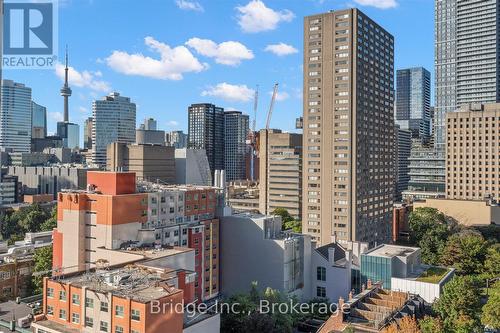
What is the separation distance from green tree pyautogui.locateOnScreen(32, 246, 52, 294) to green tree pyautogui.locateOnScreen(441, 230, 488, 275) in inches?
2658

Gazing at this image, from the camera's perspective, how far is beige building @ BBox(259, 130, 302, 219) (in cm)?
14688

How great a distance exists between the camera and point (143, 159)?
178 metres

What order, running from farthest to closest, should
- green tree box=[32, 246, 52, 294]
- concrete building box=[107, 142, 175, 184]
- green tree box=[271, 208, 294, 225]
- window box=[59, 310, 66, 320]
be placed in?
concrete building box=[107, 142, 175, 184]
green tree box=[271, 208, 294, 225]
green tree box=[32, 246, 52, 294]
window box=[59, 310, 66, 320]

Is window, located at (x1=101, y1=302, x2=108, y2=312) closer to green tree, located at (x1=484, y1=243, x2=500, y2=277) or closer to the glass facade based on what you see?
the glass facade

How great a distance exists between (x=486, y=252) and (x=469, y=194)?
77019 millimetres

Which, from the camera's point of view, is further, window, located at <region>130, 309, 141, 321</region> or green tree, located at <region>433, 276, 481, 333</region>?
green tree, located at <region>433, 276, 481, 333</region>

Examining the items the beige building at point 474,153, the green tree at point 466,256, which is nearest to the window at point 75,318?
the green tree at point 466,256

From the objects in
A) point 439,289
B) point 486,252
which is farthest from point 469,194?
point 439,289

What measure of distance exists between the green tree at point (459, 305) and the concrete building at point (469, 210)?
87.4m

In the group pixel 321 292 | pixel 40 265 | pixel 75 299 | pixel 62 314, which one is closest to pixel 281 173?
pixel 321 292

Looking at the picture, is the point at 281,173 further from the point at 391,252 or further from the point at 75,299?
the point at 75,299

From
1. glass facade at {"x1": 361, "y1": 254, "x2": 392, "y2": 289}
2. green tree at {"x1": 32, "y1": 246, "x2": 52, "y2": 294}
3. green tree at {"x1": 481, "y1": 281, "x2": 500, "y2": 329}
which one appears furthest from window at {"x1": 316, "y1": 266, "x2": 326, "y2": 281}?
green tree at {"x1": 32, "y1": 246, "x2": 52, "y2": 294}

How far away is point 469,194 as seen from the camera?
15825 cm

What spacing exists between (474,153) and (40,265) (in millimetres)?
139603
